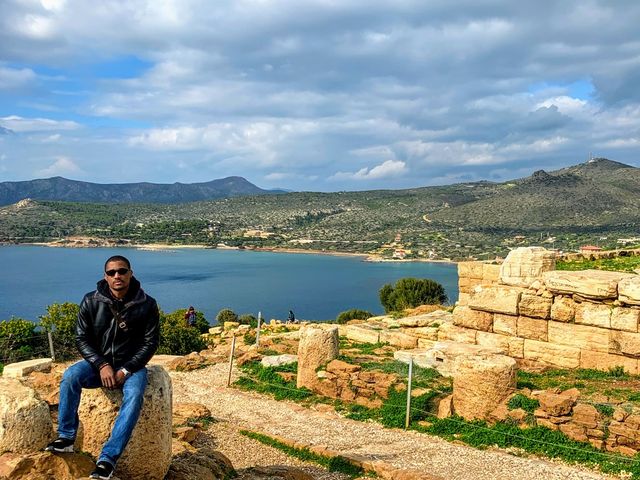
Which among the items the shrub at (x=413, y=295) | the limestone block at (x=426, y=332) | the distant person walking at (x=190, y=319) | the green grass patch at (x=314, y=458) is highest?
the limestone block at (x=426, y=332)

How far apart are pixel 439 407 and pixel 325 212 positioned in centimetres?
18004

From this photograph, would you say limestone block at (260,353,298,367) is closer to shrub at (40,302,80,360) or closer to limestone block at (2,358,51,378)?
limestone block at (2,358,51,378)

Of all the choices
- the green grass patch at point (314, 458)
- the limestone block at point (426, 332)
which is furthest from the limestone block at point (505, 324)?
the green grass patch at point (314, 458)

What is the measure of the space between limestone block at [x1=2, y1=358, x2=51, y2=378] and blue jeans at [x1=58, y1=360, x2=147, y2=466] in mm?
11480

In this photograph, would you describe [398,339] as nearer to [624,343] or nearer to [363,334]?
[363,334]

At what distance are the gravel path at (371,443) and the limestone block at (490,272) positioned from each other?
11.1 meters

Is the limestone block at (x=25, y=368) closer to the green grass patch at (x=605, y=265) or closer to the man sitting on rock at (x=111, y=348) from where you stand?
the man sitting on rock at (x=111, y=348)

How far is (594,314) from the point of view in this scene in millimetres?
14516

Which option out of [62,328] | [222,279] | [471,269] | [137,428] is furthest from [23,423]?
[222,279]

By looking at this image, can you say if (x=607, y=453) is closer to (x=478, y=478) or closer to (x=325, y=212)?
(x=478, y=478)

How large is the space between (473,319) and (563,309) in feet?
8.86

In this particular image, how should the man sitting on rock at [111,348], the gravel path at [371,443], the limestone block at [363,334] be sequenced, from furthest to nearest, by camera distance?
the limestone block at [363,334]
the gravel path at [371,443]
the man sitting on rock at [111,348]

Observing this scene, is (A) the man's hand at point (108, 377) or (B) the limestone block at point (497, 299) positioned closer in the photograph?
(A) the man's hand at point (108, 377)

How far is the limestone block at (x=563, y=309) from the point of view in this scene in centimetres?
1500
